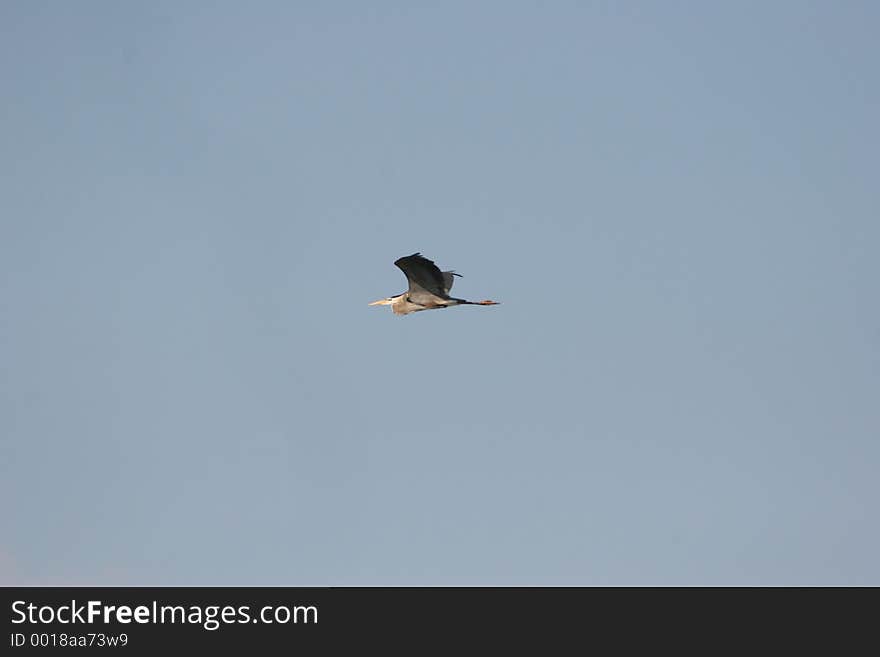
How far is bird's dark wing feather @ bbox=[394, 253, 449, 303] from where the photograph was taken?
100000 millimetres

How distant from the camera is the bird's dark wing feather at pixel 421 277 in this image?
100 metres

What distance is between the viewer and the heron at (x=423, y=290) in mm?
100625

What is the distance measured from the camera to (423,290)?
342 feet

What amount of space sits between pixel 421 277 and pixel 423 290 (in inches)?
78.7

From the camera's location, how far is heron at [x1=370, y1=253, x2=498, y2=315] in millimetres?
100625
